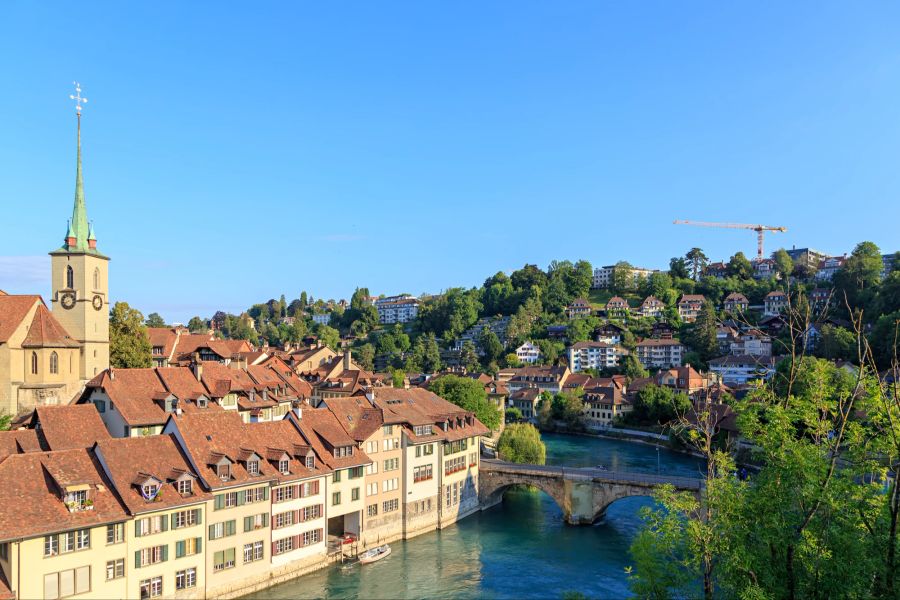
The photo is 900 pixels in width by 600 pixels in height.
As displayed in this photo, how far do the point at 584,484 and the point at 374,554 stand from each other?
51.7 ft

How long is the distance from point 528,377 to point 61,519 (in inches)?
3718

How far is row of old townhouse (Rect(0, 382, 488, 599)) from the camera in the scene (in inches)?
1059

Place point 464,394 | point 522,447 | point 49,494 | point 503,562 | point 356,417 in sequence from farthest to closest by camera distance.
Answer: point 464,394 < point 522,447 < point 356,417 < point 503,562 < point 49,494

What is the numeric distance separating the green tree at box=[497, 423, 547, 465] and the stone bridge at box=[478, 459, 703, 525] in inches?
296

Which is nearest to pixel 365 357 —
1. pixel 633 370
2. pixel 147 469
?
pixel 633 370

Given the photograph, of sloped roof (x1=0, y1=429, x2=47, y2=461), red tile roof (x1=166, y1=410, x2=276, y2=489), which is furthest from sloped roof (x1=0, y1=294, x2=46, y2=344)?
red tile roof (x1=166, y1=410, x2=276, y2=489)

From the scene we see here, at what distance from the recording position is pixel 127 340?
6072 centimetres

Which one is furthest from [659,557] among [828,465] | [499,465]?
[499,465]

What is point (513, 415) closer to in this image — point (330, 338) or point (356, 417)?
point (356, 417)

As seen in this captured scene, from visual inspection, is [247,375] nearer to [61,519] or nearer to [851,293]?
[61,519]

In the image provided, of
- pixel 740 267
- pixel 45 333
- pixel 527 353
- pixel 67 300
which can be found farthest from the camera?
pixel 740 267

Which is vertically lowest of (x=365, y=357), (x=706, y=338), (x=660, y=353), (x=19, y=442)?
(x=365, y=357)

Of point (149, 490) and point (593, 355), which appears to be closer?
point (149, 490)

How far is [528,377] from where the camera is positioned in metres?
116
